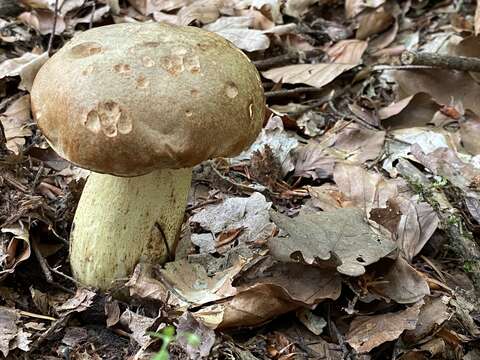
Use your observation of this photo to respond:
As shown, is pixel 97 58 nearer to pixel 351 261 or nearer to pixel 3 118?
pixel 351 261

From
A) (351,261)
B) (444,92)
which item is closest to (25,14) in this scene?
(444,92)

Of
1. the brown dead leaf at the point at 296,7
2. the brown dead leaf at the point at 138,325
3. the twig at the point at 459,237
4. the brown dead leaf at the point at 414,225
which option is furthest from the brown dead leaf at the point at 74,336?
the brown dead leaf at the point at 296,7

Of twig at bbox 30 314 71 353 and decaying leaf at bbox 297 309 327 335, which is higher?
twig at bbox 30 314 71 353

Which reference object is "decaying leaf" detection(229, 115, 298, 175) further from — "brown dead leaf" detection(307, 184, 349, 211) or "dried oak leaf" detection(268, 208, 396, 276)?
"dried oak leaf" detection(268, 208, 396, 276)

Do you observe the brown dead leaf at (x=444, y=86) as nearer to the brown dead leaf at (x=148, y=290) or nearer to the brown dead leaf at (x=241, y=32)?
the brown dead leaf at (x=241, y=32)

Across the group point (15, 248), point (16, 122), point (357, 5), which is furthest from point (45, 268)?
point (357, 5)

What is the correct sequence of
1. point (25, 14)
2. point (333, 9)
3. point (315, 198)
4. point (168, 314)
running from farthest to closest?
point (333, 9) < point (25, 14) < point (315, 198) < point (168, 314)

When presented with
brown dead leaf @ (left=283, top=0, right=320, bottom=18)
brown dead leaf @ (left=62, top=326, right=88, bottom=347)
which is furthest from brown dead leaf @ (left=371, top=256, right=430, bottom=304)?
brown dead leaf @ (left=283, top=0, right=320, bottom=18)
